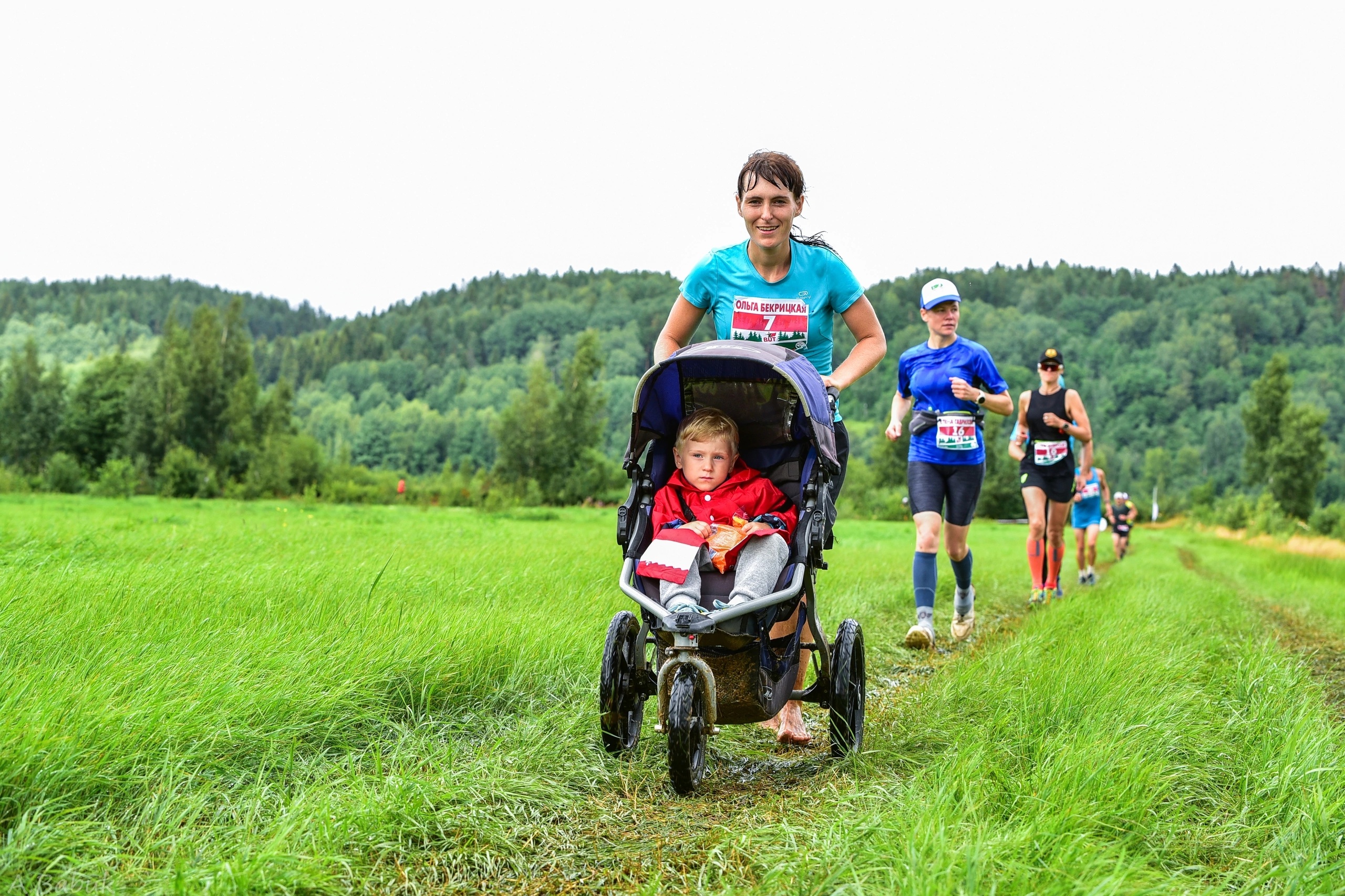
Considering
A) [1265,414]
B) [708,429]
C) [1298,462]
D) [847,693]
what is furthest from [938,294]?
[1265,414]

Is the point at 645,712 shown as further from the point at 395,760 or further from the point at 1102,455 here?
the point at 1102,455

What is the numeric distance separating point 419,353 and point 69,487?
348ft

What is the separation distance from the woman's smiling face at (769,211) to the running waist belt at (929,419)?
→ 3083mm

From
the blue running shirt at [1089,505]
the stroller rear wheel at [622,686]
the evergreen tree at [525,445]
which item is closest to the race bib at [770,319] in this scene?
the stroller rear wheel at [622,686]

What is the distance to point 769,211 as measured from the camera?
13.7ft

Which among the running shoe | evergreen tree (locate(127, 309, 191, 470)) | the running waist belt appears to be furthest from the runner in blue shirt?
evergreen tree (locate(127, 309, 191, 470))

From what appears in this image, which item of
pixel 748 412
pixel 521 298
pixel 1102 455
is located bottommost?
pixel 1102 455

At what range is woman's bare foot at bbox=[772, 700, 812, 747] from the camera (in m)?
4.07

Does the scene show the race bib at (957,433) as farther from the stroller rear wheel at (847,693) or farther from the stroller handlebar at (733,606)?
the stroller handlebar at (733,606)

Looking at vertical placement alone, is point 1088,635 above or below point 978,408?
below

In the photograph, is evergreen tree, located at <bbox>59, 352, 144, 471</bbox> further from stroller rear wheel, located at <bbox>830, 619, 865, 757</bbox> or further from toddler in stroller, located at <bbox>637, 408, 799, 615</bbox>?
stroller rear wheel, located at <bbox>830, 619, 865, 757</bbox>

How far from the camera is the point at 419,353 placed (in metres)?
153

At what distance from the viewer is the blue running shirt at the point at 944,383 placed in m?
6.90

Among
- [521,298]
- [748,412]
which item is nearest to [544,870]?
[748,412]
